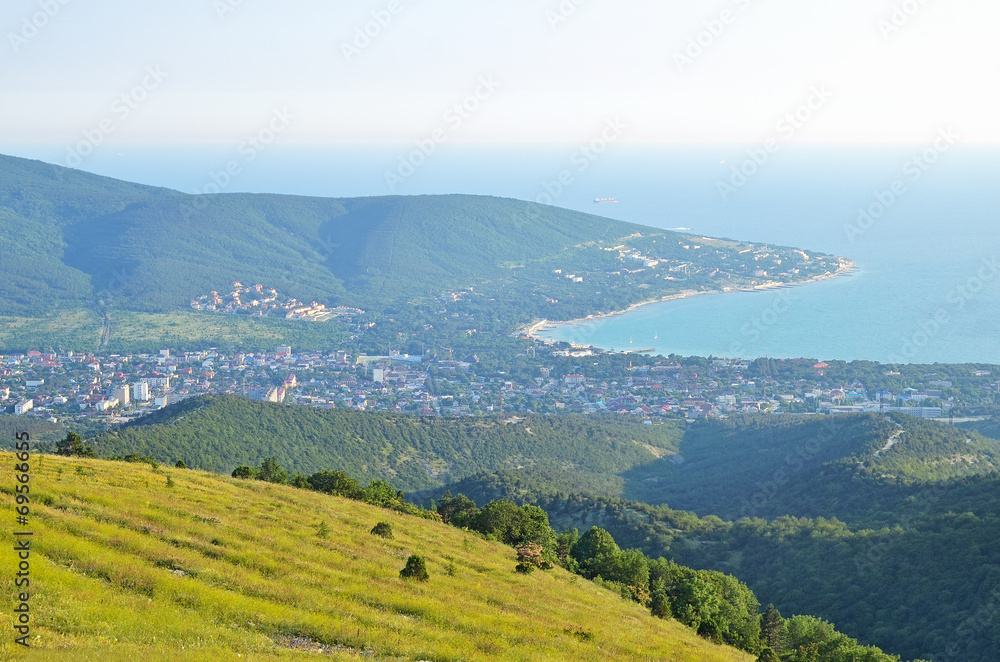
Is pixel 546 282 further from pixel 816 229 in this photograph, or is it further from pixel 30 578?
pixel 30 578

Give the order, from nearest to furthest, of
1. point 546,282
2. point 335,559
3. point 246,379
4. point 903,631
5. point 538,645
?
point 538,645
point 335,559
point 903,631
point 246,379
point 546,282

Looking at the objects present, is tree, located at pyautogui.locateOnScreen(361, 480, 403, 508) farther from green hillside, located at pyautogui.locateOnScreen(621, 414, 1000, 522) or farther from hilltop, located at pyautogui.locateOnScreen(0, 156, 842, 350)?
hilltop, located at pyautogui.locateOnScreen(0, 156, 842, 350)

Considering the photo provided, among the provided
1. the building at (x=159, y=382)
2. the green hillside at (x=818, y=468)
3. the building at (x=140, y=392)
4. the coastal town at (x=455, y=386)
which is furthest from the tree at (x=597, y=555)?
the building at (x=159, y=382)

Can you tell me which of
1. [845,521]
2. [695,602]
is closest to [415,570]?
[695,602]

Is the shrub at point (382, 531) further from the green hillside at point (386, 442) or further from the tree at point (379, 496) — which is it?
the green hillside at point (386, 442)

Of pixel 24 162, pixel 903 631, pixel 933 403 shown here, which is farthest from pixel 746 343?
pixel 24 162

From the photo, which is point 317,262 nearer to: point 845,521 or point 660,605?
point 845,521
